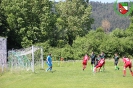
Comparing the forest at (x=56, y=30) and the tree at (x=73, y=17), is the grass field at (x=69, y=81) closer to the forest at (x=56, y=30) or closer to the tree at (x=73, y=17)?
the forest at (x=56, y=30)

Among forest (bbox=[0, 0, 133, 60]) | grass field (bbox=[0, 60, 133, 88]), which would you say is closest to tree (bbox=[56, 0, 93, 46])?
forest (bbox=[0, 0, 133, 60])

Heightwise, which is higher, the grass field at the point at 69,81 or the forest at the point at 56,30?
the forest at the point at 56,30

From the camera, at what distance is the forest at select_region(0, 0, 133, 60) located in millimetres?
69062

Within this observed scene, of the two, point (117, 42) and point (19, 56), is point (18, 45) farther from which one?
point (19, 56)

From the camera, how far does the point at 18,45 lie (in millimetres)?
71000

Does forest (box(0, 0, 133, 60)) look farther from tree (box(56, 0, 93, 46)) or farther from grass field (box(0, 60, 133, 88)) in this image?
grass field (box(0, 60, 133, 88))

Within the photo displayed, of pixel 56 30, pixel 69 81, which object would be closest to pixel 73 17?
pixel 56 30

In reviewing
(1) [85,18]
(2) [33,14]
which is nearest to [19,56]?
(2) [33,14]

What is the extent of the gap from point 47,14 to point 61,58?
402 inches

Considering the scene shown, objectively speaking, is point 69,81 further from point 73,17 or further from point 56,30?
point 73,17

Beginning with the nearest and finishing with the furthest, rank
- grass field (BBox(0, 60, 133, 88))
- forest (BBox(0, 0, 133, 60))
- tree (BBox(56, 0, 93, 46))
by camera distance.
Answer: grass field (BBox(0, 60, 133, 88)), forest (BBox(0, 0, 133, 60)), tree (BBox(56, 0, 93, 46))

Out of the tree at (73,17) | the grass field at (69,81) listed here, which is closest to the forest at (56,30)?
the tree at (73,17)

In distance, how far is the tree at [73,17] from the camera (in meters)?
79.2

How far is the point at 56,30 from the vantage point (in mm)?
77250
